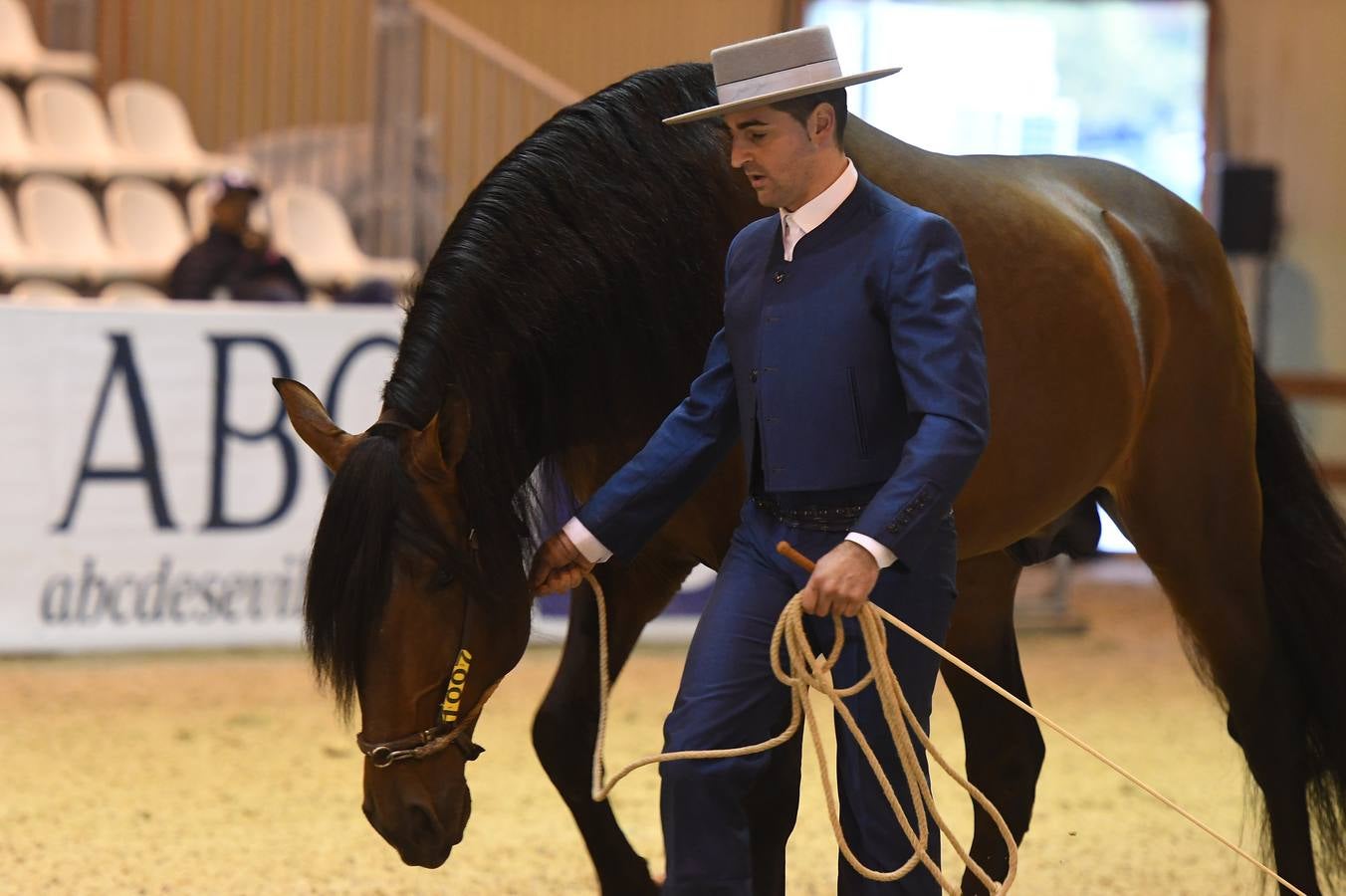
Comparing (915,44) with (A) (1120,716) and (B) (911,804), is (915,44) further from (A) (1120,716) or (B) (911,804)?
(B) (911,804)

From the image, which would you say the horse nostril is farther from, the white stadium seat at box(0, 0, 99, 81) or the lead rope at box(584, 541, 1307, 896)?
the white stadium seat at box(0, 0, 99, 81)

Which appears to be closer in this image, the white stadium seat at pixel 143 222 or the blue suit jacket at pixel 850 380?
the blue suit jacket at pixel 850 380

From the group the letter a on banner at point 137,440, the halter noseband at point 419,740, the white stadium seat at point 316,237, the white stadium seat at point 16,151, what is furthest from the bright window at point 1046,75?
the halter noseband at point 419,740

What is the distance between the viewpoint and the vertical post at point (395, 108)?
8.45 meters

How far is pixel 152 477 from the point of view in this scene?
19.9 ft

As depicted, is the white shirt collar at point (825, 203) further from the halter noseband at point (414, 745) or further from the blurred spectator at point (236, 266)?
the blurred spectator at point (236, 266)

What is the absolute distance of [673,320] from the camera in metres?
2.79

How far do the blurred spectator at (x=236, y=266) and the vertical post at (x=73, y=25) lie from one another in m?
2.41

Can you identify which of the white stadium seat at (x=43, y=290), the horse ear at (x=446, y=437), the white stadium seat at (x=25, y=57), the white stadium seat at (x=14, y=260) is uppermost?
the white stadium seat at (x=25, y=57)

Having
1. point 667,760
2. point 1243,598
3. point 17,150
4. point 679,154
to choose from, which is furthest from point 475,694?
point 17,150

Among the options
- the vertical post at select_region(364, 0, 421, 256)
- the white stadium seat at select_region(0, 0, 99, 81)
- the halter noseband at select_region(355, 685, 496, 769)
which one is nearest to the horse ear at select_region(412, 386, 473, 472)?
the halter noseband at select_region(355, 685, 496, 769)

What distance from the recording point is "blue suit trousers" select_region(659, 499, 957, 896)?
2281mm

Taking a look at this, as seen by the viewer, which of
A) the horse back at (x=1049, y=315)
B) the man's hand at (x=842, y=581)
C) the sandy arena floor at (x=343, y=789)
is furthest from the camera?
the sandy arena floor at (x=343, y=789)

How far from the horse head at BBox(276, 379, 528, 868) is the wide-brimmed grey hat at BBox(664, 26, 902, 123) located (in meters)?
0.61
